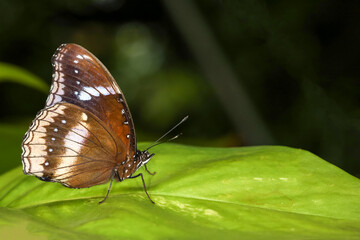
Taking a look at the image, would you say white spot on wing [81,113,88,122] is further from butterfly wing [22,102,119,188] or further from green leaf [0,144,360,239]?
green leaf [0,144,360,239]

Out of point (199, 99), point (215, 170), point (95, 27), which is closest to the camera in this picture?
point (215, 170)

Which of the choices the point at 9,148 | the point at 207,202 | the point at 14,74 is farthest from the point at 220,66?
the point at 207,202

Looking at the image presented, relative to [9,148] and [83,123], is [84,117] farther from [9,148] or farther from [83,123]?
[9,148]

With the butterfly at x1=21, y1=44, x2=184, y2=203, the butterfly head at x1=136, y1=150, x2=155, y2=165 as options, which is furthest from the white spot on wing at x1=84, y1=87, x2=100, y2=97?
the butterfly head at x1=136, y1=150, x2=155, y2=165

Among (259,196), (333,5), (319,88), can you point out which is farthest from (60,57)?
(333,5)

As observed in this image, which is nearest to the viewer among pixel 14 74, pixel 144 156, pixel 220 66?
pixel 144 156

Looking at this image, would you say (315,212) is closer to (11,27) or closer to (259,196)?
(259,196)

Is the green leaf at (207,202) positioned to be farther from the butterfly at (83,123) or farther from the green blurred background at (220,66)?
the green blurred background at (220,66)
